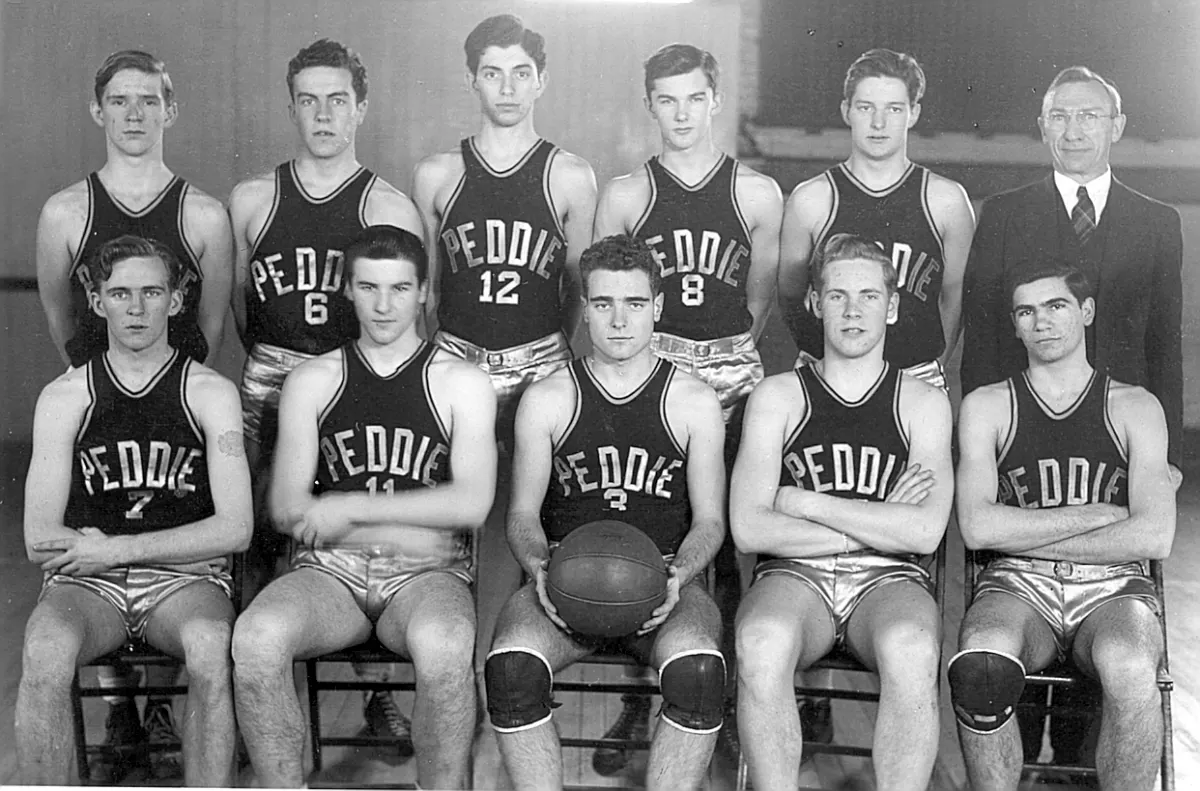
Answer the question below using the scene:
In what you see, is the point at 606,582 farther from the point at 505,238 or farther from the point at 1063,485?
the point at 1063,485

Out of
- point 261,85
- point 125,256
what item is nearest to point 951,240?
point 261,85

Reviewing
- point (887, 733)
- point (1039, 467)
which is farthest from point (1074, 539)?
point (887, 733)

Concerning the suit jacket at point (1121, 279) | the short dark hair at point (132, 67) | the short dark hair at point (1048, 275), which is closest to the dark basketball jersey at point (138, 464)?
the short dark hair at point (132, 67)

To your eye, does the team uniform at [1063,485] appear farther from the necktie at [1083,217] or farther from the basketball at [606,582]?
the basketball at [606,582]

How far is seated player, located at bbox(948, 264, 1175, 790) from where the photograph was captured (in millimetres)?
3137

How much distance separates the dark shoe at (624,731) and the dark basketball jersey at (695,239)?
1195 millimetres

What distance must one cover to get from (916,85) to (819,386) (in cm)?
93

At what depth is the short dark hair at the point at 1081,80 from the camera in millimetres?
3402

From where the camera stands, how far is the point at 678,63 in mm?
3441

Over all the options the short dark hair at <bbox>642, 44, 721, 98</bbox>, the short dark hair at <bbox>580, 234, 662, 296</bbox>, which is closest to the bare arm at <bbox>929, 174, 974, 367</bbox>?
the short dark hair at <bbox>642, 44, 721, 98</bbox>

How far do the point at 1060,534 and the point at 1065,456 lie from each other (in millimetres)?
225

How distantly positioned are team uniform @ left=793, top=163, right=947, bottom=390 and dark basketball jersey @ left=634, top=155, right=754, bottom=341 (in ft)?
0.89

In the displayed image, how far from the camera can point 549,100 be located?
3.48 meters

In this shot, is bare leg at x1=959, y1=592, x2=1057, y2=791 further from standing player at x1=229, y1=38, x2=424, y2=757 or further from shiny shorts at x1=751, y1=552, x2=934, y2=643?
standing player at x1=229, y1=38, x2=424, y2=757
